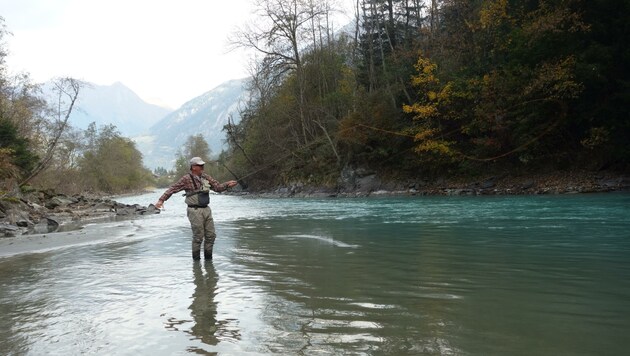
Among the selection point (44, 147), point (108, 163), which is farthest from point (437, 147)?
point (108, 163)

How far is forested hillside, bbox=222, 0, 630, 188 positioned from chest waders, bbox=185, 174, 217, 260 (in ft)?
18.9

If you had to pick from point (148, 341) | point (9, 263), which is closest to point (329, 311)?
Answer: point (148, 341)

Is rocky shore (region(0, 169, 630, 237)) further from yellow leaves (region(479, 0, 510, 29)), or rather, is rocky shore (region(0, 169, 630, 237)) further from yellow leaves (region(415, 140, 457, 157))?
yellow leaves (region(479, 0, 510, 29))

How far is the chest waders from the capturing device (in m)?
8.54

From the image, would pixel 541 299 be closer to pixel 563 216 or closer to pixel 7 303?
pixel 7 303

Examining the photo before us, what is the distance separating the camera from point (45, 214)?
74.7ft

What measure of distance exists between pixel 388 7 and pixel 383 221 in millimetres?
29425

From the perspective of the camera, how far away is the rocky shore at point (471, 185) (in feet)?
75.9

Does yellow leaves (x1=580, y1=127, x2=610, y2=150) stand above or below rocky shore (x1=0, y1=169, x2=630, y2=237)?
above

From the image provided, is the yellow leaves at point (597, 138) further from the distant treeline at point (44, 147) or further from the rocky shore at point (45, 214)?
the distant treeline at point (44, 147)

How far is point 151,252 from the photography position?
33.2 feet

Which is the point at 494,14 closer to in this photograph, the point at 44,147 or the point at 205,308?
the point at 205,308

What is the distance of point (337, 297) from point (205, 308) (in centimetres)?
157

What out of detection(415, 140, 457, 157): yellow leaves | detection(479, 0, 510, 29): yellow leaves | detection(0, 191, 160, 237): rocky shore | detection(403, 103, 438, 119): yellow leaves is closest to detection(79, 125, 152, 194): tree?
detection(0, 191, 160, 237): rocky shore
